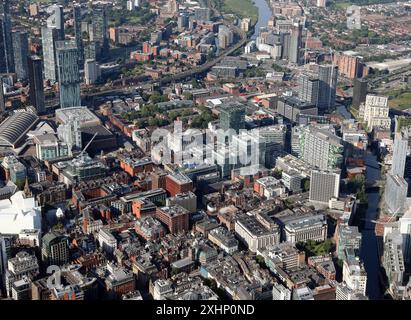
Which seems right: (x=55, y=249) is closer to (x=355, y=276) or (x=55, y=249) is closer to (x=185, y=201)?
(x=185, y=201)

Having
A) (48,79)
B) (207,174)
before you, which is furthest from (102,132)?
(48,79)

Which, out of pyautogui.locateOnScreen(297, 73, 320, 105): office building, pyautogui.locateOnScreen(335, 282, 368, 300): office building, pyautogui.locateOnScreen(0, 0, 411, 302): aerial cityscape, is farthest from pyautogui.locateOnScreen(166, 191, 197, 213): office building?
pyautogui.locateOnScreen(297, 73, 320, 105): office building

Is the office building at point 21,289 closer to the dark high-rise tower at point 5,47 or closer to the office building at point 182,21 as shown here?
the dark high-rise tower at point 5,47

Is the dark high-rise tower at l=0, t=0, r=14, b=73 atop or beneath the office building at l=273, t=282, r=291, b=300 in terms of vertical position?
atop

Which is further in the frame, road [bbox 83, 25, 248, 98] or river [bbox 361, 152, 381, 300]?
road [bbox 83, 25, 248, 98]

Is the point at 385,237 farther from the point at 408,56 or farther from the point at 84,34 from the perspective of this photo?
the point at 84,34

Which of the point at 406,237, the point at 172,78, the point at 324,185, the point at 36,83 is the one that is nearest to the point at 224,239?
the point at 324,185

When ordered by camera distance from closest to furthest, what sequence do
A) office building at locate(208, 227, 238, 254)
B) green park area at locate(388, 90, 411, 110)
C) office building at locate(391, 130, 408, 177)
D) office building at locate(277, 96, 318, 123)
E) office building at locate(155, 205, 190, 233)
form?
office building at locate(208, 227, 238, 254) → office building at locate(155, 205, 190, 233) → office building at locate(391, 130, 408, 177) → office building at locate(277, 96, 318, 123) → green park area at locate(388, 90, 411, 110)

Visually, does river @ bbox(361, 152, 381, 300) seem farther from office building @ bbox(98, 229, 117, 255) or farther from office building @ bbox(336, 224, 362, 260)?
office building @ bbox(98, 229, 117, 255)
